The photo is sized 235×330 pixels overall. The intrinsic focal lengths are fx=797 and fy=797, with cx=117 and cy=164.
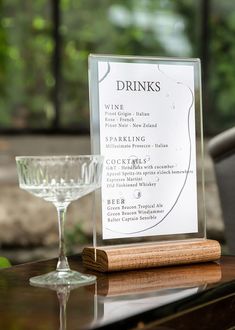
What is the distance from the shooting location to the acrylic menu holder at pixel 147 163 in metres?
1.23

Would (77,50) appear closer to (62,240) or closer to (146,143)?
(146,143)

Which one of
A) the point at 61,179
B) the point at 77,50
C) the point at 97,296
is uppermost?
the point at 77,50

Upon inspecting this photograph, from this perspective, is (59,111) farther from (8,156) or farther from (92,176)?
(92,176)

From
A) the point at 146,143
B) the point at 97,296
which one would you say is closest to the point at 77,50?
the point at 146,143

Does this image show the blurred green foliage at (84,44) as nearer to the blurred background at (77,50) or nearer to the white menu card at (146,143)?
the blurred background at (77,50)

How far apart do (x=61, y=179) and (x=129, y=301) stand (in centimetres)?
20

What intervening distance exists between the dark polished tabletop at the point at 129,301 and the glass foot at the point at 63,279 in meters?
0.01

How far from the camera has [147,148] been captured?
1.26 m

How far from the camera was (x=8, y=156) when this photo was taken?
4.37 meters

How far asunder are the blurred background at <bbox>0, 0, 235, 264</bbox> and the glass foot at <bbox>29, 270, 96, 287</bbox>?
328 centimetres

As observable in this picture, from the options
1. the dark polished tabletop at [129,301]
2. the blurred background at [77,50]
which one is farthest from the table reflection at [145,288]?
the blurred background at [77,50]

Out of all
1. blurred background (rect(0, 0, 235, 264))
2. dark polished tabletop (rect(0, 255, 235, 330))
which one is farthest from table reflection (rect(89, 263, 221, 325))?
blurred background (rect(0, 0, 235, 264))

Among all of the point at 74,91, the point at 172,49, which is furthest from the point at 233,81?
the point at 74,91

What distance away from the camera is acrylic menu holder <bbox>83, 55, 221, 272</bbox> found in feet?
4.03
